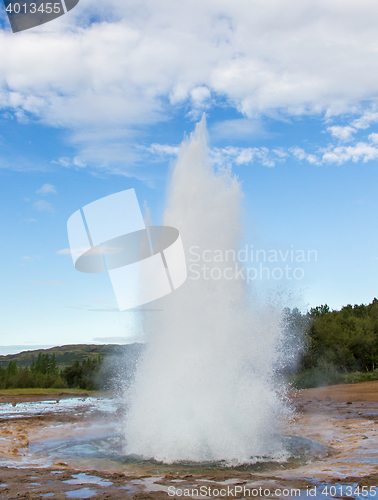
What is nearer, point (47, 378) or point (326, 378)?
point (326, 378)

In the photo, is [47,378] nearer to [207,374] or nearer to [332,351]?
[332,351]

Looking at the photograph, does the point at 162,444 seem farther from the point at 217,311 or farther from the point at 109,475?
the point at 217,311

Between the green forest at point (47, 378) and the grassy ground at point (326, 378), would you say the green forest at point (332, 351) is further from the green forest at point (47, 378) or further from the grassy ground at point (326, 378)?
the green forest at point (47, 378)

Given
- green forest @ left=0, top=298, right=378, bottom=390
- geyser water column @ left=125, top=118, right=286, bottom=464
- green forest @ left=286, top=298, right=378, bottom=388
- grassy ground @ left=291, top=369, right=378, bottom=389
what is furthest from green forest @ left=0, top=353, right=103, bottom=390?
geyser water column @ left=125, top=118, right=286, bottom=464

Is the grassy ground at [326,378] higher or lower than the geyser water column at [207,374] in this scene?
lower

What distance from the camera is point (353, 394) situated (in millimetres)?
32594

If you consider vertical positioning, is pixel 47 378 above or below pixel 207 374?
below

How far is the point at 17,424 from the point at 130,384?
31.0 ft

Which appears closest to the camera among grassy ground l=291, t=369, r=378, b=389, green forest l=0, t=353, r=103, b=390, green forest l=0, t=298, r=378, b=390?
grassy ground l=291, t=369, r=378, b=389

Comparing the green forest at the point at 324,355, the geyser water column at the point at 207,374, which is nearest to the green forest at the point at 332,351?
the green forest at the point at 324,355

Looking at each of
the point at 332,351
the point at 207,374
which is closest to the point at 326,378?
the point at 332,351

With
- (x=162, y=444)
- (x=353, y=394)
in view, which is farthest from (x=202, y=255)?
(x=353, y=394)

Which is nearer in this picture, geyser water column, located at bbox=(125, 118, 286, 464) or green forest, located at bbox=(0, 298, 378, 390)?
geyser water column, located at bbox=(125, 118, 286, 464)

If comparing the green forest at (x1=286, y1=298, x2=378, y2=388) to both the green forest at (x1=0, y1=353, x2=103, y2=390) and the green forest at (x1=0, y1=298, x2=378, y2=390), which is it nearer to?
the green forest at (x1=0, y1=298, x2=378, y2=390)
